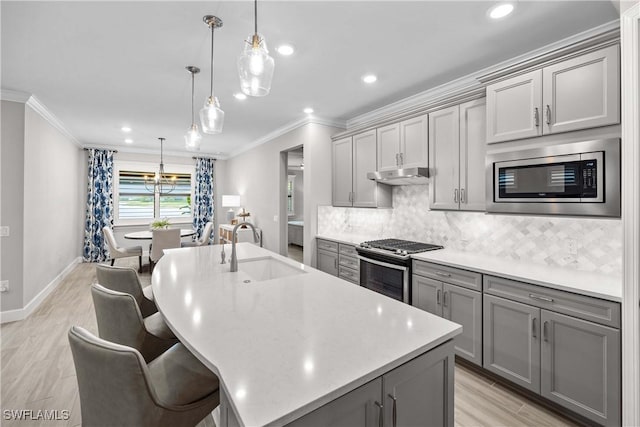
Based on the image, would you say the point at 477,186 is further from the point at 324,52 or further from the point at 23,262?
the point at 23,262

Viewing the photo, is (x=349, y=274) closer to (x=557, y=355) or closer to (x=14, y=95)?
(x=557, y=355)

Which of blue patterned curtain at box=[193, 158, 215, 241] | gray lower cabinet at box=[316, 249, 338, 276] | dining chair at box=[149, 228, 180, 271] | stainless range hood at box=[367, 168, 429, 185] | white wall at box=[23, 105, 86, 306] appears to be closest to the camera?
stainless range hood at box=[367, 168, 429, 185]

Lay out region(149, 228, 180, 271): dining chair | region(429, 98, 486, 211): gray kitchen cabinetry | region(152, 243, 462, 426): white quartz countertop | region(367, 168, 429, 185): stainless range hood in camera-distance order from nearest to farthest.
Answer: region(152, 243, 462, 426): white quartz countertop → region(429, 98, 486, 211): gray kitchen cabinetry → region(367, 168, 429, 185): stainless range hood → region(149, 228, 180, 271): dining chair

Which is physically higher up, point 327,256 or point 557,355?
point 327,256

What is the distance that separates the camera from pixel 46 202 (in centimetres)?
425

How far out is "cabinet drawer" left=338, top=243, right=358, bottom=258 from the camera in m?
3.70

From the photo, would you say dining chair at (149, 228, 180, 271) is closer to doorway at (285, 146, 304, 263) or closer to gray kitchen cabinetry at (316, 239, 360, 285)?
gray kitchen cabinetry at (316, 239, 360, 285)

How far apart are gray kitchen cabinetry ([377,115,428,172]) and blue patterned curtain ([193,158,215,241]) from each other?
5.67 meters

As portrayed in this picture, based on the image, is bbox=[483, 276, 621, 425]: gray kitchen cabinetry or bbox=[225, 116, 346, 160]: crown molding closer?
bbox=[483, 276, 621, 425]: gray kitchen cabinetry

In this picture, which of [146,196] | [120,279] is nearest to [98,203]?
[146,196]


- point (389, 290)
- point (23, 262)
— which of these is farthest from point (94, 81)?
point (389, 290)

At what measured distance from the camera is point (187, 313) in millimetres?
1360

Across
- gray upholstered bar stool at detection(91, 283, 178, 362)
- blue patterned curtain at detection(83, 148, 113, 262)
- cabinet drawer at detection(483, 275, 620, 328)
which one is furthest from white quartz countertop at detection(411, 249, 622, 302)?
blue patterned curtain at detection(83, 148, 113, 262)

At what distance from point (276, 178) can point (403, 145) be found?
8.75ft
